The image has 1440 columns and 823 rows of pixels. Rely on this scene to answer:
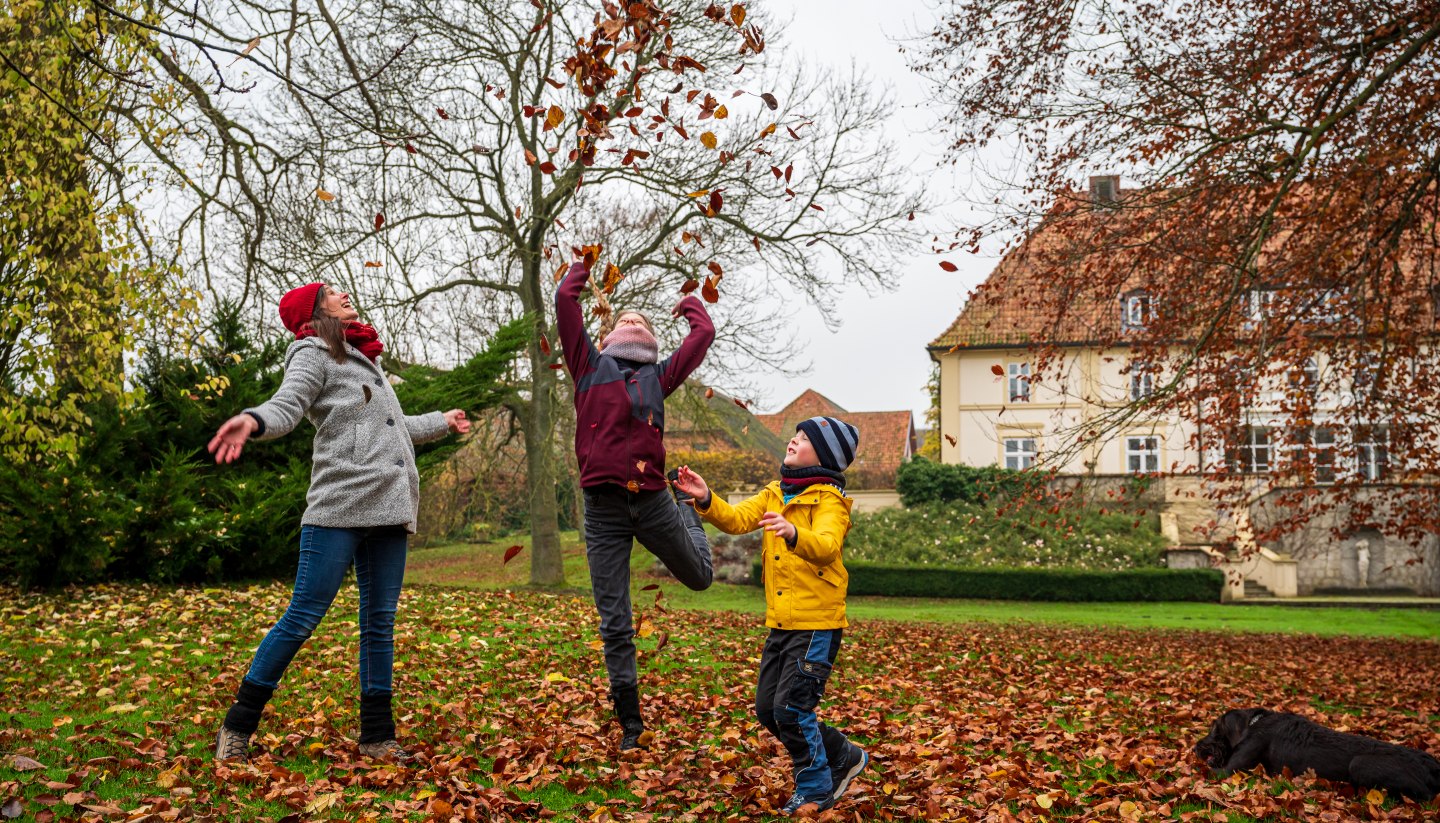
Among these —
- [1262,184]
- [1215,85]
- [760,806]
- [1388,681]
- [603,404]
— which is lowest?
[1388,681]

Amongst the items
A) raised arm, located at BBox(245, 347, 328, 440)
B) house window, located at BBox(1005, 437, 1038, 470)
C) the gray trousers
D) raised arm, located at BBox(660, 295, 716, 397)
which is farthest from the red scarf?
house window, located at BBox(1005, 437, 1038, 470)

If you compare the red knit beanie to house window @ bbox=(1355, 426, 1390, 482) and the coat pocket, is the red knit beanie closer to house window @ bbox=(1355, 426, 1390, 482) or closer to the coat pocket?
the coat pocket

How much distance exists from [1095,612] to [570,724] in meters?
17.3

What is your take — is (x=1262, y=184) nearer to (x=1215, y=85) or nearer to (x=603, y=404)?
(x=1215, y=85)

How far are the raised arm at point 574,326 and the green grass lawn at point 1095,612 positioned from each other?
11.9 meters

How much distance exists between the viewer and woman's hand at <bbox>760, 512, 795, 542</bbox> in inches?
145

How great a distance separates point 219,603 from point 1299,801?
9.02 metres

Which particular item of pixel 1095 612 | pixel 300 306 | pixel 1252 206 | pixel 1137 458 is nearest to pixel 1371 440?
pixel 1252 206

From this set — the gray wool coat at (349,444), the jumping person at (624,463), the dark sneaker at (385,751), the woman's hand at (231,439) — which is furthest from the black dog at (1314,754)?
the woman's hand at (231,439)

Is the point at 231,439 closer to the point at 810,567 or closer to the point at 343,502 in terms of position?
the point at 343,502

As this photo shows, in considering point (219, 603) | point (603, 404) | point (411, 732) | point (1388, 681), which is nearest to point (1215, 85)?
point (1388, 681)

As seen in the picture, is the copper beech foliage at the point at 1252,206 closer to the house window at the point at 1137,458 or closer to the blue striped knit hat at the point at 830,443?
the blue striped knit hat at the point at 830,443

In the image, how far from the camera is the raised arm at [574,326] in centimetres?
444

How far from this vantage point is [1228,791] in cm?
470
